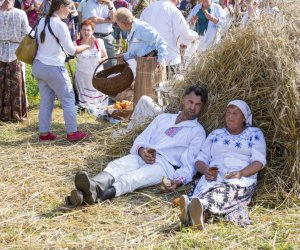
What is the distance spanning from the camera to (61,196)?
5.04m

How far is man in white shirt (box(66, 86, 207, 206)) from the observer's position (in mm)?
4945

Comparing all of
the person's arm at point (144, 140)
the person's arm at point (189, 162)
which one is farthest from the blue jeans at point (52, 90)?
the person's arm at point (189, 162)

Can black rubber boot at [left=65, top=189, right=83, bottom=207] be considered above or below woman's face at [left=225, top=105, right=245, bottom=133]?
below

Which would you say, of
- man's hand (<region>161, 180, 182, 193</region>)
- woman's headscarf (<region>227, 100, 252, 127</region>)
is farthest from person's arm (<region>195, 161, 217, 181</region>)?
woman's headscarf (<region>227, 100, 252, 127</region>)

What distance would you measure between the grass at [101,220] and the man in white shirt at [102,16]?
388cm

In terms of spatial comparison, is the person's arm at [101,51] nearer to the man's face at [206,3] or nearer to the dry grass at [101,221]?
the man's face at [206,3]

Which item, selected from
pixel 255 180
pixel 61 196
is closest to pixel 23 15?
pixel 61 196

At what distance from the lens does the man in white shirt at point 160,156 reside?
4.95 m

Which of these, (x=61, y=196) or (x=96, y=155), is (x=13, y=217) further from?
(x=96, y=155)

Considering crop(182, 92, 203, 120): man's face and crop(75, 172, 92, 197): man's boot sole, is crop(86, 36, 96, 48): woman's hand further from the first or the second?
crop(75, 172, 92, 197): man's boot sole

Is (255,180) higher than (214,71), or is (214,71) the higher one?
(214,71)

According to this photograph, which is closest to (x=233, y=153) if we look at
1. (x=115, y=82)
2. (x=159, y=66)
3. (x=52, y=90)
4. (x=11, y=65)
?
(x=159, y=66)

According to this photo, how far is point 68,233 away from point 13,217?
1.88 feet

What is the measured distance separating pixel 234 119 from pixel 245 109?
15 centimetres
